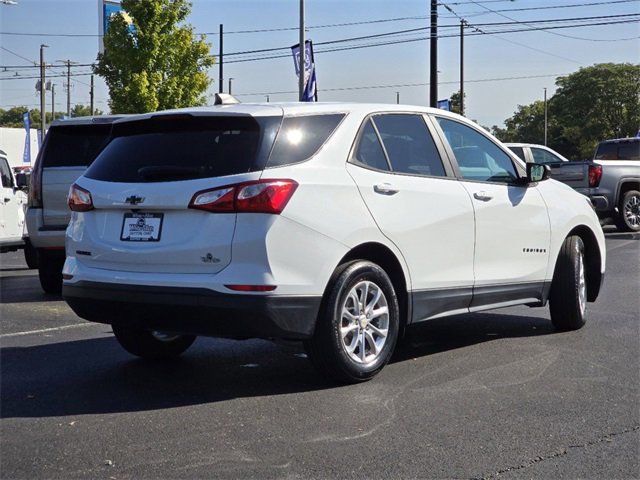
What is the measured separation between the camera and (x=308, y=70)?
27734 mm

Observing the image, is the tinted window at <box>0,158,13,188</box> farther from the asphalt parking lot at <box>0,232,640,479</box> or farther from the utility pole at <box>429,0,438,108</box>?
the utility pole at <box>429,0,438,108</box>

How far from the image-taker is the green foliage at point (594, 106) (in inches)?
3462

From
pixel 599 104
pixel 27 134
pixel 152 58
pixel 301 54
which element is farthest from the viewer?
pixel 599 104

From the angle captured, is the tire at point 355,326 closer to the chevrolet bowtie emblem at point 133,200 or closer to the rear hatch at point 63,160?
the chevrolet bowtie emblem at point 133,200

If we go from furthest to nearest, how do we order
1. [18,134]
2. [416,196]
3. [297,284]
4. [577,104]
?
[577,104]
[18,134]
[416,196]
[297,284]

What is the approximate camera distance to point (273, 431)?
467 cm

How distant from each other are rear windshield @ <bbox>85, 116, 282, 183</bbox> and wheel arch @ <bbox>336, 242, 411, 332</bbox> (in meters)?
0.90

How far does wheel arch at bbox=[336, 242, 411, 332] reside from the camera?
18.9 ft

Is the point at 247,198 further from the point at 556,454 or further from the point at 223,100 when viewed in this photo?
the point at 556,454

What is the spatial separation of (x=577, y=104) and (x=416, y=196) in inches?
3597

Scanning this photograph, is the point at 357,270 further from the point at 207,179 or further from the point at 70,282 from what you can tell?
the point at 70,282

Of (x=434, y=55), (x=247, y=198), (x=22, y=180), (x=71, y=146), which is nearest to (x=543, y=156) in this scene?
(x=434, y=55)

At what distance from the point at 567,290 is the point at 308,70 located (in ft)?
69.0

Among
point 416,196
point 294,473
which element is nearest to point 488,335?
point 416,196
